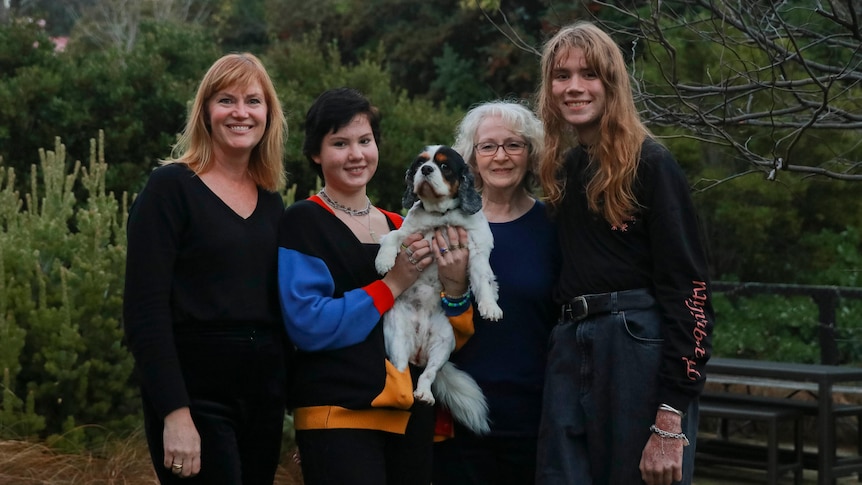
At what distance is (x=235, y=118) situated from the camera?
11.5ft

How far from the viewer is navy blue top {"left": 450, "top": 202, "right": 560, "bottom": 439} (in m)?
3.82

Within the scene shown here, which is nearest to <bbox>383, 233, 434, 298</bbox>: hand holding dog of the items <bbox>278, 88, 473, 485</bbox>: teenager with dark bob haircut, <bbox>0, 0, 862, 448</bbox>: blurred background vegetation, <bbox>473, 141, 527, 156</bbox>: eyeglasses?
<bbox>278, 88, 473, 485</bbox>: teenager with dark bob haircut

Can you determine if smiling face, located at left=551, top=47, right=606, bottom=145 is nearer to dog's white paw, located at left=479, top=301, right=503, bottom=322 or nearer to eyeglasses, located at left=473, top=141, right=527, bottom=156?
eyeglasses, located at left=473, top=141, right=527, bottom=156

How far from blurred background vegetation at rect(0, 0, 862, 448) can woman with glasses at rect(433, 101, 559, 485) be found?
86 centimetres

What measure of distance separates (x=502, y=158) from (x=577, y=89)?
0.55 meters

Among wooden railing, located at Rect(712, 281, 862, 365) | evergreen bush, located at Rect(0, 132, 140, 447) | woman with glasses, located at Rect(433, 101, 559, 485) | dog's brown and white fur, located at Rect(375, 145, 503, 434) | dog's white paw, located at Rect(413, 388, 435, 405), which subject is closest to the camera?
dog's white paw, located at Rect(413, 388, 435, 405)

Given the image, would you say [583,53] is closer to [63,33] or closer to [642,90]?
[642,90]

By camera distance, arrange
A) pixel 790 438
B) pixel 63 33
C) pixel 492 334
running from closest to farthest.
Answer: pixel 492 334
pixel 790 438
pixel 63 33

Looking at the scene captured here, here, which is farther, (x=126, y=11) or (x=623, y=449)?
(x=126, y=11)

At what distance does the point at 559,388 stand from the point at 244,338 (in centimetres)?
106

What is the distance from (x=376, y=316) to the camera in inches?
139

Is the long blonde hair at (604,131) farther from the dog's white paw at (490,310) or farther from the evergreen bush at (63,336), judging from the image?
the evergreen bush at (63,336)

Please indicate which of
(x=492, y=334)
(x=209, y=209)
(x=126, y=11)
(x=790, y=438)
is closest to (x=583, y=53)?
(x=492, y=334)

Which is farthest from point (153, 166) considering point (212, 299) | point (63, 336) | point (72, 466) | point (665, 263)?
point (665, 263)
